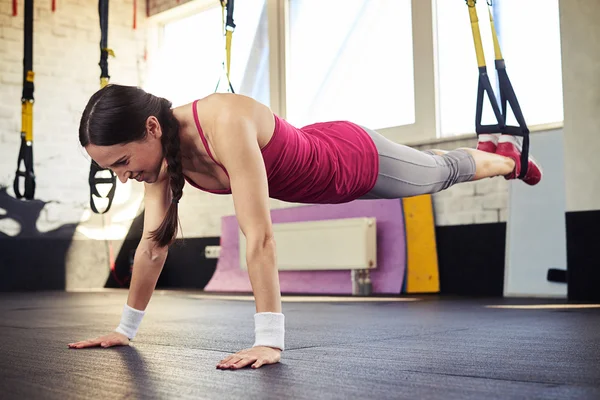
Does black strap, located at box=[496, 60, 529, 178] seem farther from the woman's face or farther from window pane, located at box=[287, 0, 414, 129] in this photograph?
window pane, located at box=[287, 0, 414, 129]

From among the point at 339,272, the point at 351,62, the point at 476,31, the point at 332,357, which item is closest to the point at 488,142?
the point at 476,31

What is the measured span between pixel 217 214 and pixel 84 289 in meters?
1.54

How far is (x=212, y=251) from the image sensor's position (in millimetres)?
6754

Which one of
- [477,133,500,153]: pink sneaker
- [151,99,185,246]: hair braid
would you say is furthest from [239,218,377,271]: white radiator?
[151,99,185,246]: hair braid

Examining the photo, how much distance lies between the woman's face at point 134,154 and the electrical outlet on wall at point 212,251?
4.81m

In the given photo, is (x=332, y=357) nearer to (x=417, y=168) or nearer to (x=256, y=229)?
(x=256, y=229)

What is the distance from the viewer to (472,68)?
502 cm

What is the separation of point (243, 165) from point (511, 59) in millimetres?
3517

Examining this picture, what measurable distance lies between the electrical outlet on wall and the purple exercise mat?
208 mm

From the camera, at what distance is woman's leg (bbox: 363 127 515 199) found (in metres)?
2.38

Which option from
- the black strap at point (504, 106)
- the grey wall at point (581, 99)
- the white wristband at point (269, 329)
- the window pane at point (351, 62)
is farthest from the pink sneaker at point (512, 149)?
the window pane at point (351, 62)

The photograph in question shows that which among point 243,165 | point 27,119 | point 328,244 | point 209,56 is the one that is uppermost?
point 209,56

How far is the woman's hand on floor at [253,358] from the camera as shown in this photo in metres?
1.68

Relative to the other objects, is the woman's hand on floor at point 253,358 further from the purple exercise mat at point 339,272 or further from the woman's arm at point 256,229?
the purple exercise mat at point 339,272
